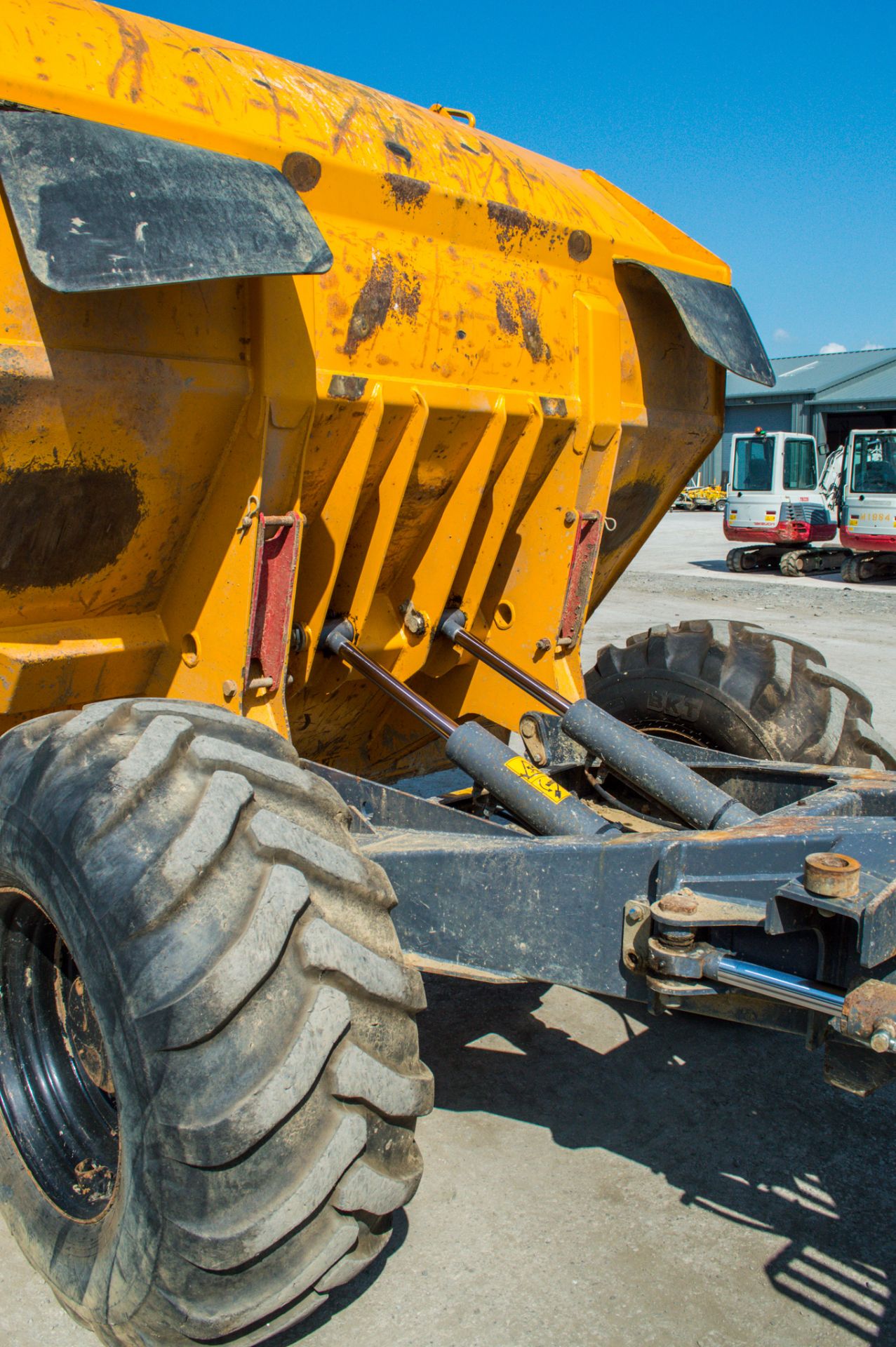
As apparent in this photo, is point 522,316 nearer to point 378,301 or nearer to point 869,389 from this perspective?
point 378,301

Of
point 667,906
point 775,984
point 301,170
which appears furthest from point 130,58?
point 775,984

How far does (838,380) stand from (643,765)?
1760 inches

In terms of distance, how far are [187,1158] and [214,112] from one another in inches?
90.2

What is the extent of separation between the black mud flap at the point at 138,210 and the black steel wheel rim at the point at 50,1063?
4.51 feet

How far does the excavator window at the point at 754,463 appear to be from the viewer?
2284cm

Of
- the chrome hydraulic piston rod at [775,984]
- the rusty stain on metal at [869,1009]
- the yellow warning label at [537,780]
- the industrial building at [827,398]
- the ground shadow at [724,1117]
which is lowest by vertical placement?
the ground shadow at [724,1117]

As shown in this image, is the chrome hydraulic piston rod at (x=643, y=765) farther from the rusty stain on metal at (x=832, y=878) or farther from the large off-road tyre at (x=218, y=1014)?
the large off-road tyre at (x=218, y=1014)

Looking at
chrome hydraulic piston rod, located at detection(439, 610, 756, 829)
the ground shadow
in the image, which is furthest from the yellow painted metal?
the ground shadow

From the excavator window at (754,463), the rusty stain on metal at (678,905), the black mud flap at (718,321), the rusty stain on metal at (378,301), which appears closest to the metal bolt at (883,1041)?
the rusty stain on metal at (678,905)

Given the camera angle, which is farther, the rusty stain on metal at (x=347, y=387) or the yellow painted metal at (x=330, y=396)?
the rusty stain on metal at (x=347, y=387)

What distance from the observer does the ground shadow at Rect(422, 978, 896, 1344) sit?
2.65 meters

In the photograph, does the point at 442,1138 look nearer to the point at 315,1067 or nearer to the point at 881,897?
the point at 315,1067

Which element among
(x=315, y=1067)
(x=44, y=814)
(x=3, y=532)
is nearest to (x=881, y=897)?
(x=315, y=1067)

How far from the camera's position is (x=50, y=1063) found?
2.76m
